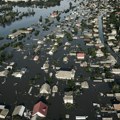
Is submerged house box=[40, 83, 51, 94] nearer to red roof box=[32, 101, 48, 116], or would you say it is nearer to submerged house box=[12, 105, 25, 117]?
red roof box=[32, 101, 48, 116]

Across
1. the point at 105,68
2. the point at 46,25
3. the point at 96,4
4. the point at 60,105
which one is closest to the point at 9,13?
the point at 46,25

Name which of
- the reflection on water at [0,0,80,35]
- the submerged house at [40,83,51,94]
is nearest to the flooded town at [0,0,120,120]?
the submerged house at [40,83,51,94]

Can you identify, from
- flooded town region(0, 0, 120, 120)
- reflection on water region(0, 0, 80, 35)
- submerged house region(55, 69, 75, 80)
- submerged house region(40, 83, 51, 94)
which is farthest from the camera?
reflection on water region(0, 0, 80, 35)

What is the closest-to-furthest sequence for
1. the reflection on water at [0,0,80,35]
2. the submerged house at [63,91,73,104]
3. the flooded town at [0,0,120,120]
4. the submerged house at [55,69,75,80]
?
the flooded town at [0,0,120,120]
the submerged house at [63,91,73,104]
the submerged house at [55,69,75,80]
the reflection on water at [0,0,80,35]

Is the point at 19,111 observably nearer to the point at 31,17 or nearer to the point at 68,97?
the point at 68,97

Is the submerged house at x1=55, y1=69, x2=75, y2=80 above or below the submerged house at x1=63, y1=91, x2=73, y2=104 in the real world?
above

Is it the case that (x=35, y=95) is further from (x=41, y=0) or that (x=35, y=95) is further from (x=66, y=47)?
(x=41, y=0)

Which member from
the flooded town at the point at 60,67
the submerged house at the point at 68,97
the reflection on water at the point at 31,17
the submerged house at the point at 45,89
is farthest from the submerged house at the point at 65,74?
the reflection on water at the point at 31,17
